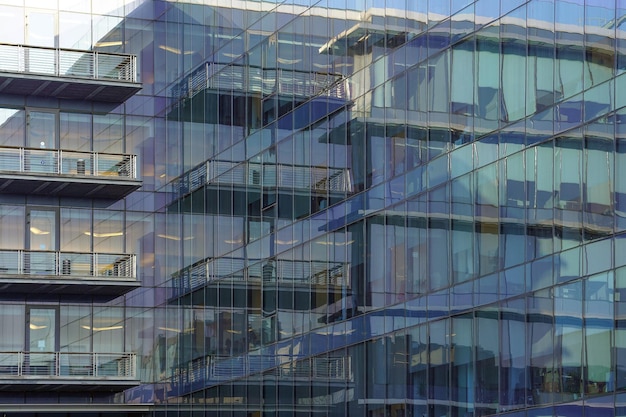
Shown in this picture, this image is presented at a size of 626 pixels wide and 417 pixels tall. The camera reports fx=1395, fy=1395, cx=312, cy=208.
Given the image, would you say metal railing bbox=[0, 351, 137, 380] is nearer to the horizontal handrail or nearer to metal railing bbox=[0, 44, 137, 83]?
the horizontal handrail

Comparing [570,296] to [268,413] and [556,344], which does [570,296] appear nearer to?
[556,344]

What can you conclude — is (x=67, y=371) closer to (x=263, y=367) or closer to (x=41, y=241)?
(x=41, y=241)

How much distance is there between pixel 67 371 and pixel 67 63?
11.1 m

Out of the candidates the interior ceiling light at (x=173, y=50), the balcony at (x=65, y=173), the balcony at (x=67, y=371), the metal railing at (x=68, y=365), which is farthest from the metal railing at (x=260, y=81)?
the balcony at (x=67, y=371)

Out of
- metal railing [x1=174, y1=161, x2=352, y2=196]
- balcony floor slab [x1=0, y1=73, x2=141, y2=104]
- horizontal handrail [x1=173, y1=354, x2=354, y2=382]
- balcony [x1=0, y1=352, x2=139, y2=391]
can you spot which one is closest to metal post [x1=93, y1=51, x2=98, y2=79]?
balcony floor slab [x1=0, y1=73, x2=141, y2=104]

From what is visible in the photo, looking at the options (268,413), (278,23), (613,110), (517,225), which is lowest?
(268,413)

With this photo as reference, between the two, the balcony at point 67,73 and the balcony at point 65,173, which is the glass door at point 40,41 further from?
the balcony at point 65,173

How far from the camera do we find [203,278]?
1875 inches

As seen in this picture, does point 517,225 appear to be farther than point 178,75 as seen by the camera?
No

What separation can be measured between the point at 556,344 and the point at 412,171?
7357 millimetres

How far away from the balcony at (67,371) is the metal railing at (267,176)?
660cm

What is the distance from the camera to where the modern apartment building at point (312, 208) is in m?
28.8

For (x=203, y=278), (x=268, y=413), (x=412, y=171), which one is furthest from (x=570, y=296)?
(x=203, y=278)

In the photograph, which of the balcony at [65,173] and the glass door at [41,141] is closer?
the balcony at [65,173]
